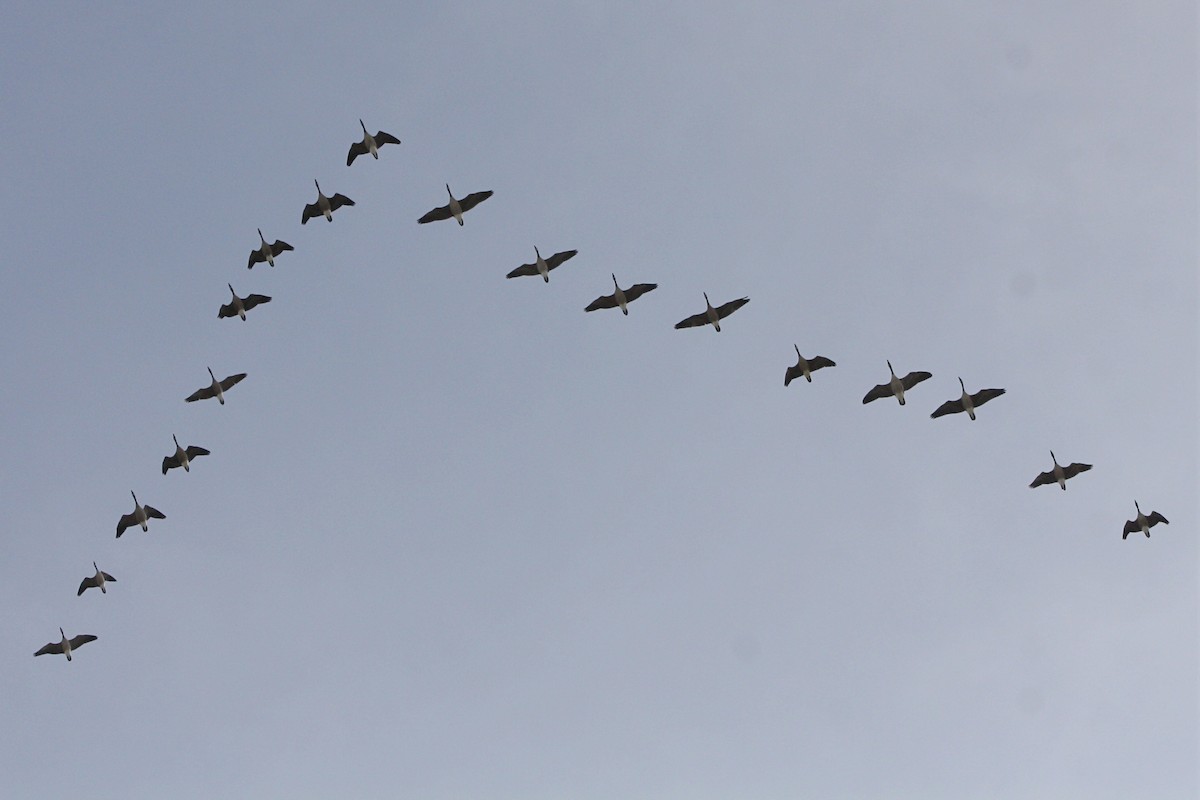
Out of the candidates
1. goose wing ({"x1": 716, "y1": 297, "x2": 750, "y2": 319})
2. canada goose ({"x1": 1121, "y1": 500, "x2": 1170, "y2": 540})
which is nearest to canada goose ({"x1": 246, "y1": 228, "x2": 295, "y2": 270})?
goose wing ({"x1": 716, "y1": 297, "x2": 750, "y2": 319})

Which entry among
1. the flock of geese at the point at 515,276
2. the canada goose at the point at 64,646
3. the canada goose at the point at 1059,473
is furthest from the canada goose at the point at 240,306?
the canada goose at the point at 1059,473

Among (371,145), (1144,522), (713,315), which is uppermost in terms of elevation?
(371,145)

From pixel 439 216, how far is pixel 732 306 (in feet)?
62.6

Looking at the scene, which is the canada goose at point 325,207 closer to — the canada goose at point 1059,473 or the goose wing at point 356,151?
the goose wing at point 356,151

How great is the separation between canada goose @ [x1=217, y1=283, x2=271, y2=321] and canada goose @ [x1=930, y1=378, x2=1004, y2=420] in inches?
1725

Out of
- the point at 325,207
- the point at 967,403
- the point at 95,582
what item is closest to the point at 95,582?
the point at 95,582

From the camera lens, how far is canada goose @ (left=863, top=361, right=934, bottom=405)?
88.7m

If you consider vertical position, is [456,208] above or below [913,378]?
above

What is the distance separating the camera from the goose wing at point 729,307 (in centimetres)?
8875

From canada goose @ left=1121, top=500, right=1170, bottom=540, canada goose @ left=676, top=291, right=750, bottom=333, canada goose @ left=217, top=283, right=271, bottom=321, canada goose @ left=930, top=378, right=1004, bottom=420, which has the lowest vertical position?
canada goose @ left=1121, top=500, right=1170, bottom=540

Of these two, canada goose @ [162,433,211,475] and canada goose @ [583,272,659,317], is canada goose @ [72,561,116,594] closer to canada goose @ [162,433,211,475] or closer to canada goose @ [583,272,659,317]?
canada goose @ [162,433,211,475]

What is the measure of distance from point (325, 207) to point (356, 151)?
4140mm

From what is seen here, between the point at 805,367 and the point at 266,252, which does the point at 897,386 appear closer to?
the point at 805,367

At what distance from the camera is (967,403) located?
89312 millimetres
